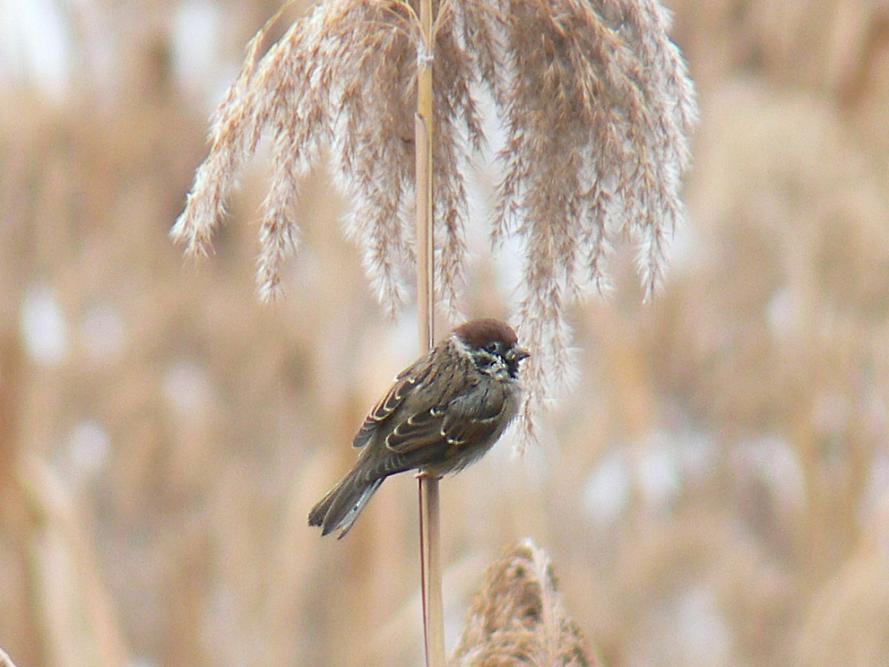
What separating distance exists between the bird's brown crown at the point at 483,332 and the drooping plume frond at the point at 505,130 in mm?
518

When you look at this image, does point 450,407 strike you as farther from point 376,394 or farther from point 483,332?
point 376,394

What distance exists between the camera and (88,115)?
5.52 m

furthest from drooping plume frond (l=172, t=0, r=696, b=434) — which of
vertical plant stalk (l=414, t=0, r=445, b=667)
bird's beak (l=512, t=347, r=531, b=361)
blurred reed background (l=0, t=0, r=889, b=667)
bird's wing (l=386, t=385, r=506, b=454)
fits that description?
blurred reed background (l=0, t=0, r=889, b=667)

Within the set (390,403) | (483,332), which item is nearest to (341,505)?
(390,403)

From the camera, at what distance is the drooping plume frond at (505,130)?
1693 mm

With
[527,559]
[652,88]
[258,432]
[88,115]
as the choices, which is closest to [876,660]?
[527,559]

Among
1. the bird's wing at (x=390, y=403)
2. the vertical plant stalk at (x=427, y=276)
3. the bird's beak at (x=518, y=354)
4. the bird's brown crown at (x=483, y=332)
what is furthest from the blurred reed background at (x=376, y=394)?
the vertical plant stalk at (x=427, y=276)

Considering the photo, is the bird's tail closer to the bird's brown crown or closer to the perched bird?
the perched bird

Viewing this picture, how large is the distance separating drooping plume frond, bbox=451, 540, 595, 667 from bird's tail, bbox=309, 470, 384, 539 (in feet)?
0.78

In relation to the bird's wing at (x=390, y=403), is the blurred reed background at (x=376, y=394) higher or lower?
higher

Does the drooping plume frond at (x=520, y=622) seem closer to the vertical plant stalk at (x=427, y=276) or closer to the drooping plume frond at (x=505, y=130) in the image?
the vertical plant stalk at (x=427, y=276)

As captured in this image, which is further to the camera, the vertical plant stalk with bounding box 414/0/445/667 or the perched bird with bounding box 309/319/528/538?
the perched bird with bounding box 309/319/528/538

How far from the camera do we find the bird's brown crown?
2.28 metres

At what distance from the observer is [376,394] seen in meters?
3.37
